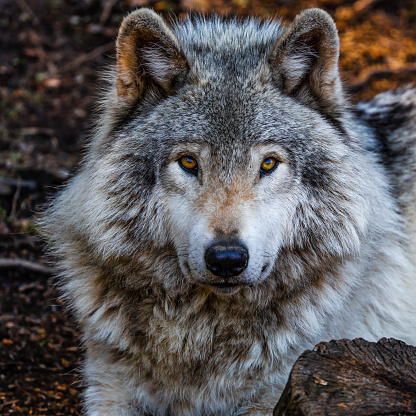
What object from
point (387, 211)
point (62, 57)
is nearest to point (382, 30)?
point (62, 57)

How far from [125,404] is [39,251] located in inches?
90.1

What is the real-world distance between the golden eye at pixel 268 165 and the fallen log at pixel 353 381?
1.06 metres

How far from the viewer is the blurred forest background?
421cm

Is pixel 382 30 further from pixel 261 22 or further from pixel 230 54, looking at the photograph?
pixel 230 54

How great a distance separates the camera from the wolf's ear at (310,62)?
3.18 metres

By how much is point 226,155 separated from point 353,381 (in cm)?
136

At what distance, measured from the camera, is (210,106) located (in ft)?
10.4

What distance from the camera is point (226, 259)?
2773mm

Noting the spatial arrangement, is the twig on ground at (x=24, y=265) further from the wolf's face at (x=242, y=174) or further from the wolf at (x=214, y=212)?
the wolf's face at (x=242, y=174)

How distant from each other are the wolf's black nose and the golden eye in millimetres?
560

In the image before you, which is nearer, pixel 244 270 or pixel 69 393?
pixel 244 270

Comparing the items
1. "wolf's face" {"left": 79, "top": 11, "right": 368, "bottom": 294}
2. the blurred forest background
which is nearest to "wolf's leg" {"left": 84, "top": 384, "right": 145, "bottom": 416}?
the blurred forest background

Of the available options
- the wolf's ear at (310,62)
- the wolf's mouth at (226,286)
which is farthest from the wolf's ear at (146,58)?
the wolf's mouth at (226,286)

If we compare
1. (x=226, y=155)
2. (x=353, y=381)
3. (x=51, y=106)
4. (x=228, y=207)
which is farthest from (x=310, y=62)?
(x=51, y=106)
